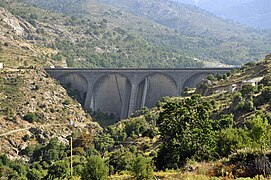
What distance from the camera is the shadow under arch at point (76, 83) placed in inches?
3100

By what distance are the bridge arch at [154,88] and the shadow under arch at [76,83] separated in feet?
39.6

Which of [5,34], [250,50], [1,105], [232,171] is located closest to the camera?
[232,171]

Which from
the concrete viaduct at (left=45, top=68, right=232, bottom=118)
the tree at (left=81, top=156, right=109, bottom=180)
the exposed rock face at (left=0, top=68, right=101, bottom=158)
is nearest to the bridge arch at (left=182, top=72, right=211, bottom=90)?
the concrete viaduct at (left=45, top=68, right=232, bottom=118)

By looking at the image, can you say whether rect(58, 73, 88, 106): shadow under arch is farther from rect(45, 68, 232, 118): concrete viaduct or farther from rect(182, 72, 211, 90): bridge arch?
rect(182, 72, 211, 90): bridge arch

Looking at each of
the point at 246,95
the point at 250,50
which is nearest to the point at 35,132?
the point at 246,95

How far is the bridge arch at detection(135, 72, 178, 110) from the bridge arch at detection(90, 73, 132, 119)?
2852 mm

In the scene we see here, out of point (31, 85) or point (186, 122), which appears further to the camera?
point (31, 85)

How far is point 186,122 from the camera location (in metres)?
23.2

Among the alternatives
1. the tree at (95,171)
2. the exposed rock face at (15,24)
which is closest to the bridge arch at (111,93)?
the exposed rock face at (15,24)

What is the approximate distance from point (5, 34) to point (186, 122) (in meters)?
85.6

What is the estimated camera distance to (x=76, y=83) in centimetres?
8012

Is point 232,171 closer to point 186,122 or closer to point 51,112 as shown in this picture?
point 186,122

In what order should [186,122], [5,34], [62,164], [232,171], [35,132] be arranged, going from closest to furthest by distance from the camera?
[232,171]
[186,122]
[62,164]
[35,132]
[5,34]

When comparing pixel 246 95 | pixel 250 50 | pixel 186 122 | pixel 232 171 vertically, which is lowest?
pixel 232 171
